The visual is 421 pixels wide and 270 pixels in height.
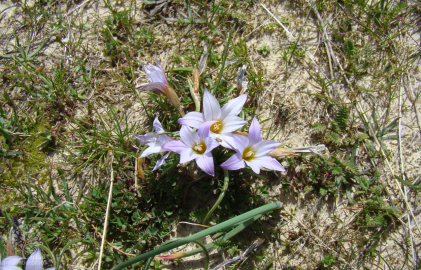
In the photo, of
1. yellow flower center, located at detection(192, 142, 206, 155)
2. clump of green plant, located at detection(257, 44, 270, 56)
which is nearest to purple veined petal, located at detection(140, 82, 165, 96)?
yellow flower center, located at detection(192, 142, 206, 155)

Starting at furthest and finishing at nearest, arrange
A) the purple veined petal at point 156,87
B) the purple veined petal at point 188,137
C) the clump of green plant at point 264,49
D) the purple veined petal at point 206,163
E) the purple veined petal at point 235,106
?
the clump of green plant at point 264,49
the purple veined petal at point 156,87
the purple veined petal at point 235,106
the purple veined petal at point 188,137
the purple veined petal at point 206,163

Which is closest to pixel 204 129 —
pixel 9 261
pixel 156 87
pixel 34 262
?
pixel 156 87

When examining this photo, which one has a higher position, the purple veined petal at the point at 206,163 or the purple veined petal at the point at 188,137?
the purple veined petal at the point at 188,137

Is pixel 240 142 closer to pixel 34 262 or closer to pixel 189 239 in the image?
pixel 189 239

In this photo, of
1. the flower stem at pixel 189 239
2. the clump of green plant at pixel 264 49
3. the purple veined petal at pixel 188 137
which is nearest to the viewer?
the flower stem at pixel 189 239

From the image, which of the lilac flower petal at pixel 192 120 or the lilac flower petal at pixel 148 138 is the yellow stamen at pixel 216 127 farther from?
the lilac flower petal at pixel 148 138

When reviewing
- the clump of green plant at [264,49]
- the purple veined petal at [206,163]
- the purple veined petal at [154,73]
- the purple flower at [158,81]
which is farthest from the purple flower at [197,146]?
the clump of green plant at [264,49]

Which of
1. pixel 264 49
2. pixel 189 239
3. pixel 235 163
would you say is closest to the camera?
pixel 189 239
